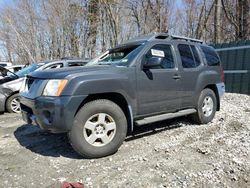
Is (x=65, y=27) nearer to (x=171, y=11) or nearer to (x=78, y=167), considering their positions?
(x=171, y=11)

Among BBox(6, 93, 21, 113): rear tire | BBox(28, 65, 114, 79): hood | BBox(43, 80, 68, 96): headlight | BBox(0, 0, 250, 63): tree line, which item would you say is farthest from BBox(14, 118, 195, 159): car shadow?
BBox(0, 0, 250, 63): tree line

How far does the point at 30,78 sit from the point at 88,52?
18023 millimetres

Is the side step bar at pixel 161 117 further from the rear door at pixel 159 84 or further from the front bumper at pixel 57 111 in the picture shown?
the front bumper at pixel 57 111

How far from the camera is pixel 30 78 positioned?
4898 millimetres

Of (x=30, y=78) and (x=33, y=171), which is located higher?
(x=30, y=78)

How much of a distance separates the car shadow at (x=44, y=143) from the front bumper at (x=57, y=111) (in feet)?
2.11

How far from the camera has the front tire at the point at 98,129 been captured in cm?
425

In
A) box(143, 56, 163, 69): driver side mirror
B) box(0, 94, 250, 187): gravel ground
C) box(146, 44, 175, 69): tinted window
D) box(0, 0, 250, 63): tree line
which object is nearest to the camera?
box(0, 94, 250, 187): gravel ground

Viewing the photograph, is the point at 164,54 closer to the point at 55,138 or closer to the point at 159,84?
the point at 159,84

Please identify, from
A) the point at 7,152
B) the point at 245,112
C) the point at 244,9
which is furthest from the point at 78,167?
the point at 244,9

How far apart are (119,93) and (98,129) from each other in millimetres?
676

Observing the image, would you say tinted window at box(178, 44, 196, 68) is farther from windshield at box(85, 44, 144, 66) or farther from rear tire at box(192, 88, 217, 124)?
windshield at box(85, 44, 144, 66)

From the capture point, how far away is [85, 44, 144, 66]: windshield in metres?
5.01

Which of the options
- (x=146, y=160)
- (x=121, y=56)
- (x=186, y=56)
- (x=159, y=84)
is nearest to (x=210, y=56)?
(x=186, y=56)
